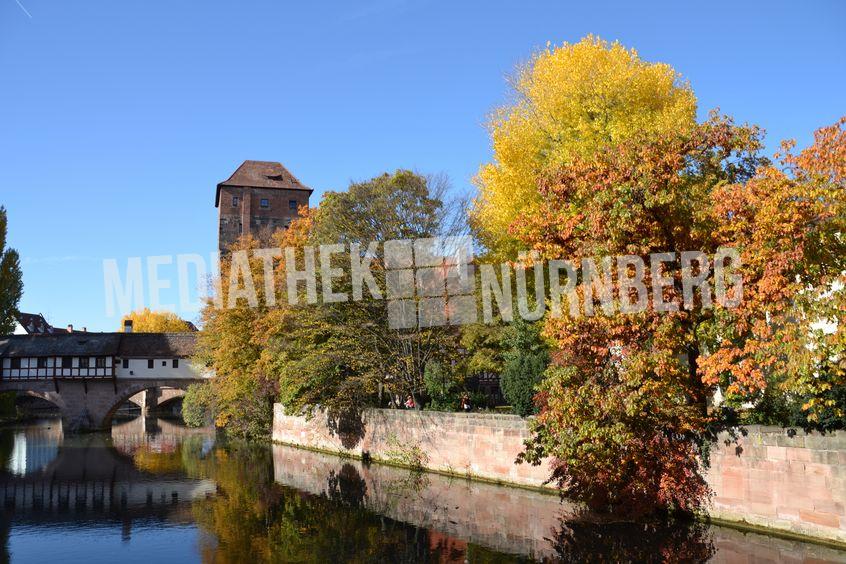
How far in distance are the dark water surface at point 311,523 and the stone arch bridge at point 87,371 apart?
23472 mm

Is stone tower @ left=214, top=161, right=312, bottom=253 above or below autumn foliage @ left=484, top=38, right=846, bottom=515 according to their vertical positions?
above

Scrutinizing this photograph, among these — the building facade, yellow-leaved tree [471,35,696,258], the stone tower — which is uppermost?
the stone tower

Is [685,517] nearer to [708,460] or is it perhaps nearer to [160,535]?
[708,460]

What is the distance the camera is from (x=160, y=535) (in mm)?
13875

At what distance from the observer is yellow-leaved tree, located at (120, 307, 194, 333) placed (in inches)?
3366

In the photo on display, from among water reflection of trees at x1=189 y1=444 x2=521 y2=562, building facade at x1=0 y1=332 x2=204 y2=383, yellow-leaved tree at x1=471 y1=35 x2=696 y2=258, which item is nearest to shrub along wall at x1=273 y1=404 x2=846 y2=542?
water reflection of trees at x1=189 y1=444 x2=521 y2=562

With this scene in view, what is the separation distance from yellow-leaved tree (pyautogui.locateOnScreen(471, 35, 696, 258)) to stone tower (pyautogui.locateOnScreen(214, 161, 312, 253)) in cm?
4205

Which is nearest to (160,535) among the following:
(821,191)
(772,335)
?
(772,335)

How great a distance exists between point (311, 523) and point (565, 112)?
15.0 m

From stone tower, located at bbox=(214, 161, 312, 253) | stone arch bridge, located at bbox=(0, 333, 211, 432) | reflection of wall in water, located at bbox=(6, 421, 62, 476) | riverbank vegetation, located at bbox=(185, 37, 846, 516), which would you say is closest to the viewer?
riverbank vegetation, located at bbox=(185, 37, 846, 516)

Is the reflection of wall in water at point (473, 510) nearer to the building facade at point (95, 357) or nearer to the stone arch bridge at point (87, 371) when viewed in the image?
the stone arch bridge at point (87, 371)

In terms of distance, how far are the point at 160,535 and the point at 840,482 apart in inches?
478

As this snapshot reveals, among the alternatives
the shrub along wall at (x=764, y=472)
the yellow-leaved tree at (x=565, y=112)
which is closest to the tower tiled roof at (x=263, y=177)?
the yellow-leaved tree at (x=565, y=112)

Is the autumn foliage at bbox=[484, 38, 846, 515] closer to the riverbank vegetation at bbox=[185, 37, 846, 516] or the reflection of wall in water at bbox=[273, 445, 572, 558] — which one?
the riverbank vegetation at bbox=[185, 37, 846, 516]
